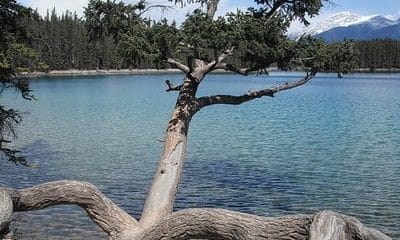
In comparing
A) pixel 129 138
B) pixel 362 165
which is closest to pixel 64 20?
pixel 129 138

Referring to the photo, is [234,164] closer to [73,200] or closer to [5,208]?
[73,200]

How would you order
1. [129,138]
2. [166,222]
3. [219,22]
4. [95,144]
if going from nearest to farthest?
[166,222], [219,22], [95,144], [129,138]

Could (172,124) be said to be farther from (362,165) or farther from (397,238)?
(362,165)

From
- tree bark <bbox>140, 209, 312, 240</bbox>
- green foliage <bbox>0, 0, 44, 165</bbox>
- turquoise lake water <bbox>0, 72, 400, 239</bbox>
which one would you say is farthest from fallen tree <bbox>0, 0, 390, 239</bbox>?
turquoise lake water <bbox>0, 72, 400, 239</bbox>

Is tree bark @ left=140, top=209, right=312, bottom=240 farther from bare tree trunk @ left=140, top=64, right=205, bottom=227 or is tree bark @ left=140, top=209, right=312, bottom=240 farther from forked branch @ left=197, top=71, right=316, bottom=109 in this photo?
forked branch @ left=197, top=71, right=316, bottom=109

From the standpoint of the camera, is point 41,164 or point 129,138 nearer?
point 41,164

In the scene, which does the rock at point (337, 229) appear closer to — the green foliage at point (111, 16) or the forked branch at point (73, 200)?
the forked branch at point (73, 200)

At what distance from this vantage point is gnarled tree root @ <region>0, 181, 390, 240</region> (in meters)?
5.18

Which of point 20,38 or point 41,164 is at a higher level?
point 20,38

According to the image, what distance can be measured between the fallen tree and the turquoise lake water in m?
3.46

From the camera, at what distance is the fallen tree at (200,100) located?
19.0 ft

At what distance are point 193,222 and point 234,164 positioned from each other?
1897 centimetres

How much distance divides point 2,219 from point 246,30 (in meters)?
5.53

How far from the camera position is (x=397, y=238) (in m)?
14.1
